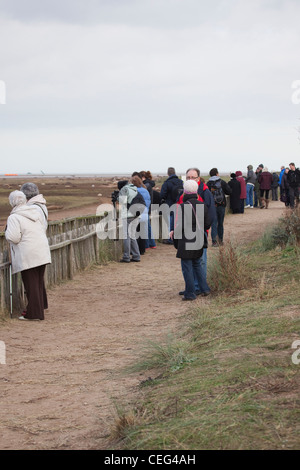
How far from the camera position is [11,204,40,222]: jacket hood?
8906 mm

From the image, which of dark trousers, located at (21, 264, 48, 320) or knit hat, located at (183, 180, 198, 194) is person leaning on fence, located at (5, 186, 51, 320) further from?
knit hat, located at (183, 180, 198, 194)

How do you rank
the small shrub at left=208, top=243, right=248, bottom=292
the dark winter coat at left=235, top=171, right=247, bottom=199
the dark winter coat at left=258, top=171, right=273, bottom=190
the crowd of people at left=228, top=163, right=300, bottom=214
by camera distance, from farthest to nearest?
the dark winter coat at left=258, top=171, right=273, bottom=190
the dark winter coat at left=235, top=171, right=247, bottom=199
the crowd of people at left=228, top=163, right=300, bottom=214
the small shrub at left=208, top=243, right=248, bottom=292

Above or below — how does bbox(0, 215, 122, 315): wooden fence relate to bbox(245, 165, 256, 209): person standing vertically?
below

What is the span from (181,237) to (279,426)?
5685mm

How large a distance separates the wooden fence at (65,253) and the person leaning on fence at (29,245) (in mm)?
305

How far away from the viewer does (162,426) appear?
15.2ft

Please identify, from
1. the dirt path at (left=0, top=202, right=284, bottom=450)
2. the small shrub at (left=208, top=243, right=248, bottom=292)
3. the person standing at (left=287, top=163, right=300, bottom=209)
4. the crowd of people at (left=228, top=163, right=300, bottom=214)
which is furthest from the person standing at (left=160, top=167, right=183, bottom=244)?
the person standing at (left=287, top=163, right=300, bottom=209)

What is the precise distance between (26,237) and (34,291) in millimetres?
725

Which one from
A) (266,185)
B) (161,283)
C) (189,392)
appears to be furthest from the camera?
(266,185)

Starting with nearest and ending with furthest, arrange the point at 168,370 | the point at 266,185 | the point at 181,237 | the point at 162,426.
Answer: the point at 162,426 < the point at 168,370 < the point at 181,237 < the point at 266,185

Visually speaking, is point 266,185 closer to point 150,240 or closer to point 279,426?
point 150,240

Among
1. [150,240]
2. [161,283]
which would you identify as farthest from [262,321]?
[150,240]

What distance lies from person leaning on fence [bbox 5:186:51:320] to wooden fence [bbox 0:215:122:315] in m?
0.30

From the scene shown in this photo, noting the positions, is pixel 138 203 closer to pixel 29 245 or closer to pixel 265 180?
pixel 29 245
